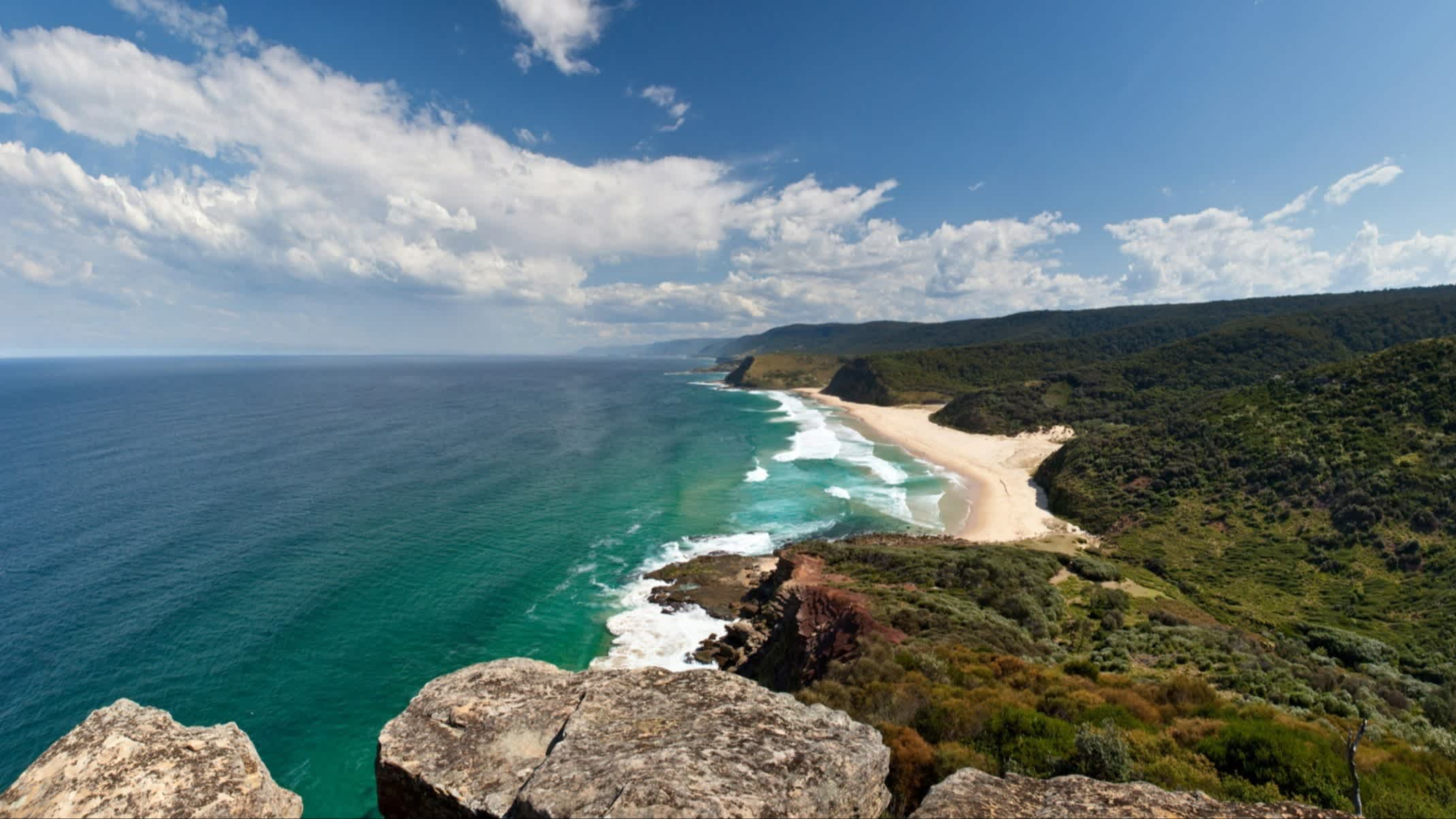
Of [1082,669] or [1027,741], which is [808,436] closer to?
[1082,669]

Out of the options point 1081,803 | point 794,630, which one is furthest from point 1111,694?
point 794,630

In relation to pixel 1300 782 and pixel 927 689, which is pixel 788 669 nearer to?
pixel 927 689

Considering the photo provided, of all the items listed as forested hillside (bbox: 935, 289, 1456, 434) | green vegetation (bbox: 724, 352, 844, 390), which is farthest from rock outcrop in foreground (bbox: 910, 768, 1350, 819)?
green vegetation (bbox: 724, 352, 844, 390)

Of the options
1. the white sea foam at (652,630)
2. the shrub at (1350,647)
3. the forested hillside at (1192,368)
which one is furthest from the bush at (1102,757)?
the forested hillside at (1192,368)

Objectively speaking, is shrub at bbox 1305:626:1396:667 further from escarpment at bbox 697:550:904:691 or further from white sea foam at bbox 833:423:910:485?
white sea foam at bbox 833:423:910:485

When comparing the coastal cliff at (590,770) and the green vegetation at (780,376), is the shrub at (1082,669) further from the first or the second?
the green vegetation at (780,376)

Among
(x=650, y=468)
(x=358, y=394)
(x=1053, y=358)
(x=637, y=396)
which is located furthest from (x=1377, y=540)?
(x=358, y=394)
